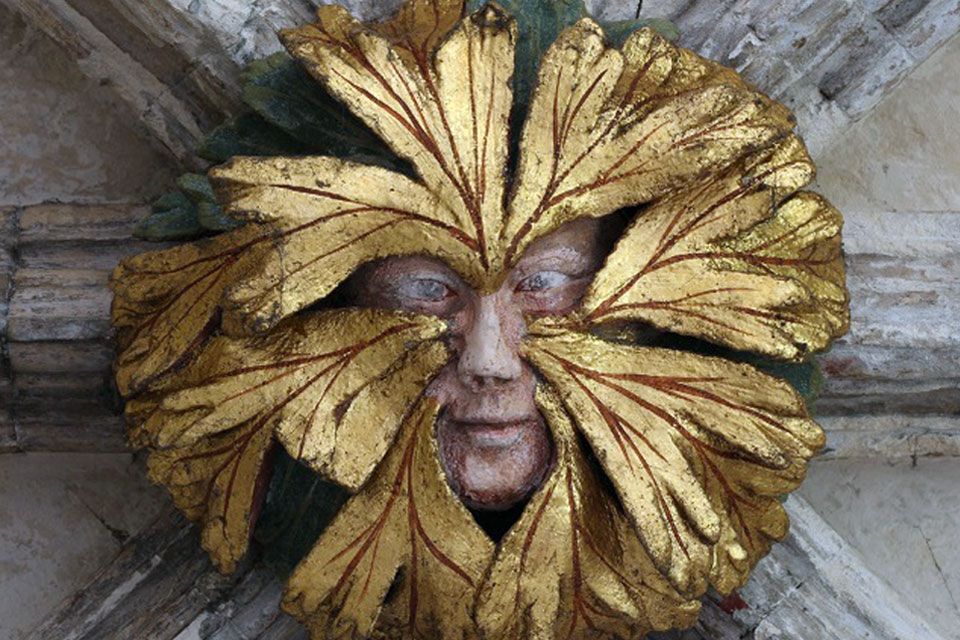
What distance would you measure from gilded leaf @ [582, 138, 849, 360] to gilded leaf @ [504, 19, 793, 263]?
0.04 metres

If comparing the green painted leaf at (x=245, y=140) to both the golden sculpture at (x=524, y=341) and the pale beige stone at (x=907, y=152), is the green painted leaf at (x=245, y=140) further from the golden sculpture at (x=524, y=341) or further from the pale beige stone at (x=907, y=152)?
the pale beige stone at (x=907, y=152)

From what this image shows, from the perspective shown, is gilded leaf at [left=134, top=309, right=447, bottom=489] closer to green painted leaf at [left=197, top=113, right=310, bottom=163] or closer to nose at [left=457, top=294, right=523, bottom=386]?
nose at [left=457, top=294, right=523, bottom=386]

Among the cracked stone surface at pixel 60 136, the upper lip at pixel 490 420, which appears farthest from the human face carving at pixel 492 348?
the cracked stone surface at pixel 60 136

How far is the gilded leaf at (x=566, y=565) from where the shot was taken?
186 centimetres

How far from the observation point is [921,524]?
236 cm

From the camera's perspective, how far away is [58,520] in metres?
2.32

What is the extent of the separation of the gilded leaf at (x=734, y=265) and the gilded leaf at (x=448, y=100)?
17cm

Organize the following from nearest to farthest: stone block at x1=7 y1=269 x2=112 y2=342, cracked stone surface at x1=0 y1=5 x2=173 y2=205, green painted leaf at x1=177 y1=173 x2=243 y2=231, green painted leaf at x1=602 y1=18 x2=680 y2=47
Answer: green painted leaf at x1=177 y1=173 x2=243 y2=231
green painted leaf at x1=602 y1=18 x2=680 y2=47
stone block at x1=7 y1=269 x2=112 y2=342
cracked stone surface at x1=0 y1=5 x2=173 y2=205

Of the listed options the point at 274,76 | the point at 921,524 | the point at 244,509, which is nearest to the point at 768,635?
the point at 921,524

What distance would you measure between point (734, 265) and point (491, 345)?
32 cm

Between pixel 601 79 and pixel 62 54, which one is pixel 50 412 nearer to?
pixel 62 54

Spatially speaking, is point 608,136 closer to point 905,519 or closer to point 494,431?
point 494,431

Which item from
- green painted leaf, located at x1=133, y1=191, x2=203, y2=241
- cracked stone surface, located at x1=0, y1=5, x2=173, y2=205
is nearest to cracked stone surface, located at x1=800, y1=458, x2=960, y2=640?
green painted leaf, located at x1=133, y1=191, x2=203, y2=241

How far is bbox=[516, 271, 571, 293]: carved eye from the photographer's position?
188 centimetres
